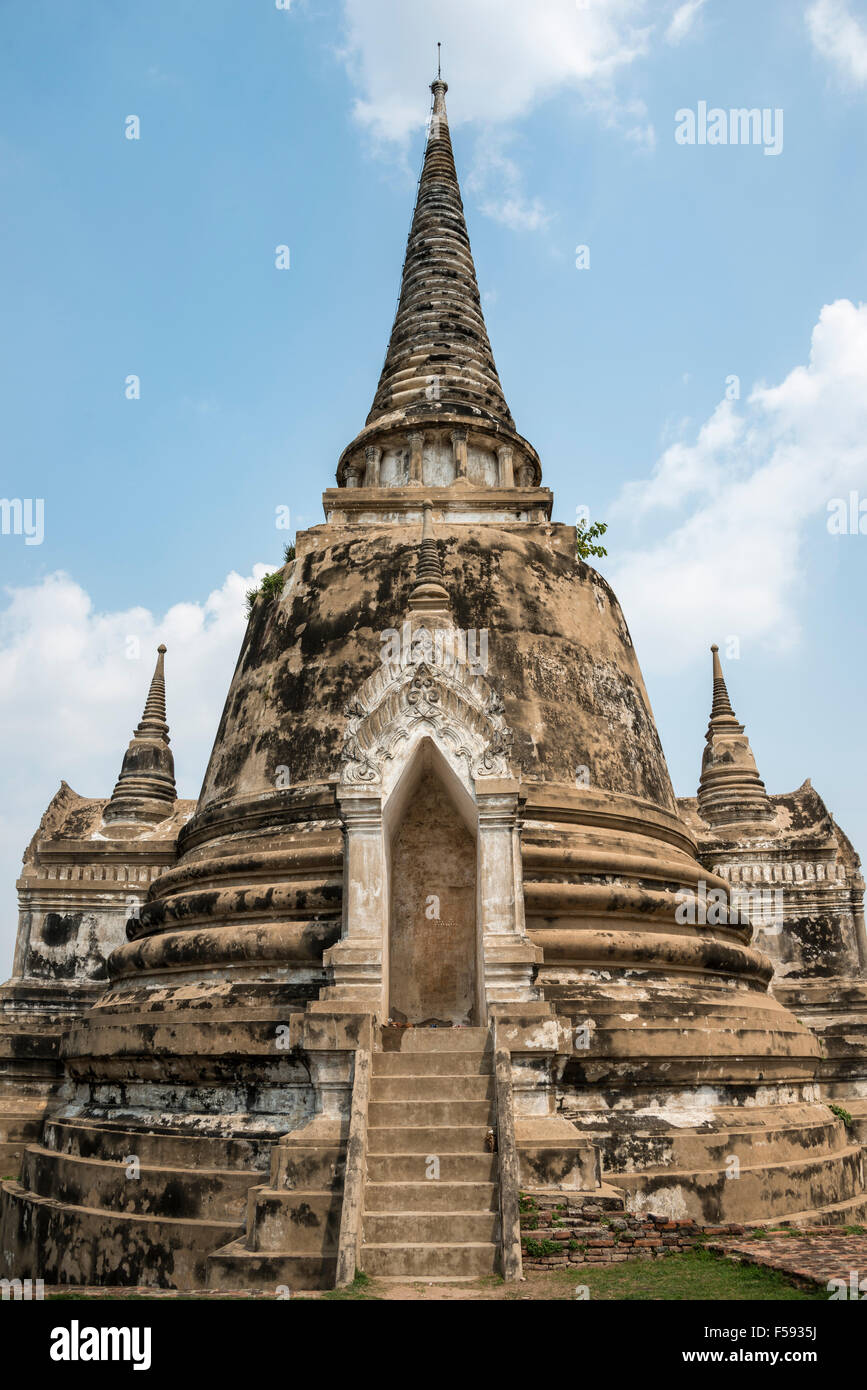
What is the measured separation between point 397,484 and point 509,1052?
10.4 meters

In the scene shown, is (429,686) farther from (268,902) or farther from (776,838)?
(776,838)

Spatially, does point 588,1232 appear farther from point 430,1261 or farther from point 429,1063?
point 429,1063

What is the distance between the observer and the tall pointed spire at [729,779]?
18.1 m

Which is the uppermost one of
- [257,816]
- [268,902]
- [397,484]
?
[397,484]

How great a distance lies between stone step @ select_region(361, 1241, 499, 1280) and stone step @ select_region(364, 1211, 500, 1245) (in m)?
0.14

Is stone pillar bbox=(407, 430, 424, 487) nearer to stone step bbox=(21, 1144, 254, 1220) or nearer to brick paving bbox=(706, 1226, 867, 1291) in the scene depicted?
stone step bbox=(21, 1144, 254, 1220)

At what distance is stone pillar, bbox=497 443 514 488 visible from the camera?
16.5m


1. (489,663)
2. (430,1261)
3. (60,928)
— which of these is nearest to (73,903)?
(60,928)

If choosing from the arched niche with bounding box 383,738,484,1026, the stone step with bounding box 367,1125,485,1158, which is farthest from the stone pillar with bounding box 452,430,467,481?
the stone step with bounding box 367,1125,485,1158
